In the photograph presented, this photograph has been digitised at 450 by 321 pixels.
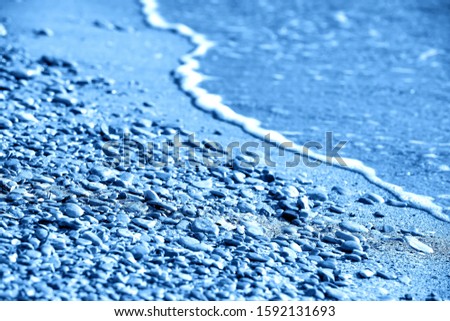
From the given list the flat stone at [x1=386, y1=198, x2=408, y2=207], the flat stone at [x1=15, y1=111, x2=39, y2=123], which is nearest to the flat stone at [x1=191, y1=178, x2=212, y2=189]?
the flat stone at [x1=386, y1=198, x2=408, y2=207]

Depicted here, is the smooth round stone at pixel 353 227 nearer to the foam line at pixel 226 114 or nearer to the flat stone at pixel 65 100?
the foam line at pixel 226 114

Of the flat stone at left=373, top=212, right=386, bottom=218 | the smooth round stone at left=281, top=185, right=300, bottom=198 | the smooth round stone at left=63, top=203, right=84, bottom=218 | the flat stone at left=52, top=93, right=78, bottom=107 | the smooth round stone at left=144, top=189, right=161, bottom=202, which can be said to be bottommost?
the flat stone at left=373, top=212, right=386, bottom=218

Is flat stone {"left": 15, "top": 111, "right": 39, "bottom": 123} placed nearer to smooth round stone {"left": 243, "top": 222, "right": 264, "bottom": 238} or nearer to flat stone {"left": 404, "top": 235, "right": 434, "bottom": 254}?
smooth round stone {"left": 243, "top": 222, "right": 264, "bottom": 238}

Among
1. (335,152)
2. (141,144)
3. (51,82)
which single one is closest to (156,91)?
(51,82)

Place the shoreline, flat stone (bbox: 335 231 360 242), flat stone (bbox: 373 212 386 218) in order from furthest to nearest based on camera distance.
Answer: flat stone (bbox: 373 212 386 218) → flat stone (bbox: 335 231 360 242) → the shoreline

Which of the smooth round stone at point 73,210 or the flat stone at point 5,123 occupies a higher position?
the flat stone at point 5,123

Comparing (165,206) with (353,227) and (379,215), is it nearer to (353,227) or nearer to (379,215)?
(353,227)

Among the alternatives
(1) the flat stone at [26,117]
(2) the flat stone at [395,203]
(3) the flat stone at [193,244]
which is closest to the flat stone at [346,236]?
(2) the flat stone at [395,203]
